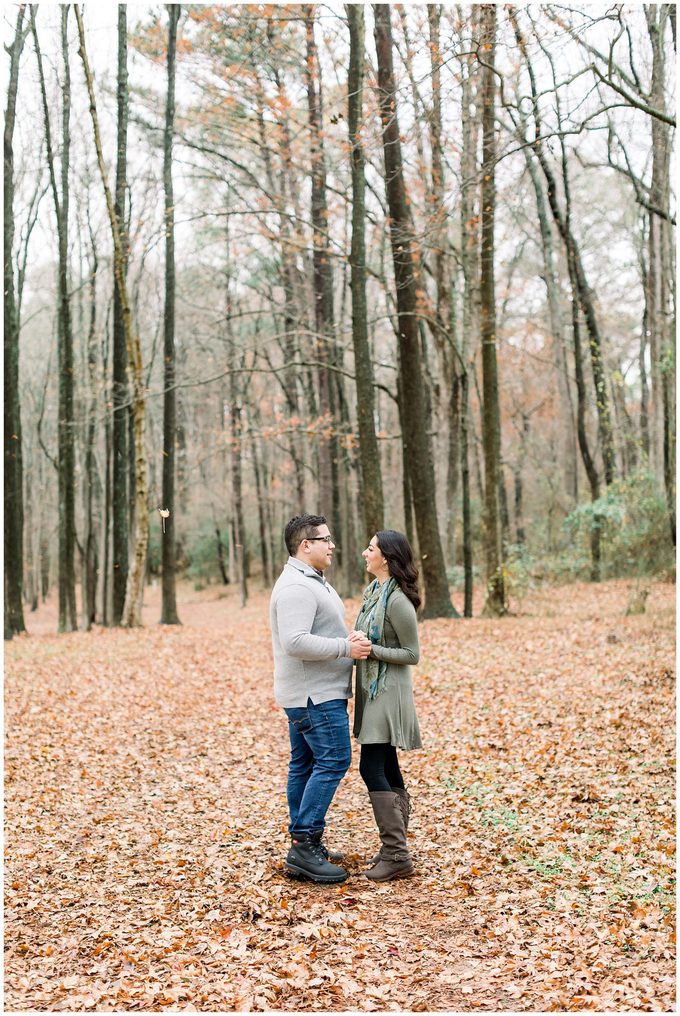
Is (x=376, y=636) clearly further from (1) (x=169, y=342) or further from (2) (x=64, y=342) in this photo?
(2) (x=64, y=342)

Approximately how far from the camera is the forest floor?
4.04 metres

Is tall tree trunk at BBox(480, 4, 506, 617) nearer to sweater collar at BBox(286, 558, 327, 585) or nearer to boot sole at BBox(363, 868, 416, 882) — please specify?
sweater collar at BBox(286, 558, 327, 585)

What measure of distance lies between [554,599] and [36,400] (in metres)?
23.0

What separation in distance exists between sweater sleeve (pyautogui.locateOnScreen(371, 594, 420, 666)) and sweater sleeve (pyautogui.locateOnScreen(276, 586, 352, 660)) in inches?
9.6

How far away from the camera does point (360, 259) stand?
1292 cm

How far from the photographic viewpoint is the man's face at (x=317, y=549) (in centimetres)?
511

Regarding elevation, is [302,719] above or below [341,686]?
below

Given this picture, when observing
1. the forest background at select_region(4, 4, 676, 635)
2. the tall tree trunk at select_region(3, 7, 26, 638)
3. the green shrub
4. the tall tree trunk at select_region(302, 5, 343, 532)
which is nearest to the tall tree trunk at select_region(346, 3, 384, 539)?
the forest background at select_region(4, 4, 676, 635)

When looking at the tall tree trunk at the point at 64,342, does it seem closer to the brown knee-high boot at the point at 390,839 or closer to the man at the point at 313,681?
the man at the point at 313,681

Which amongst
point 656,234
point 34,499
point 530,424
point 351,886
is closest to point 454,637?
point 351,886

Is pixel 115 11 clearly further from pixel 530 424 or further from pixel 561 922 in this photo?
pixel 530 424

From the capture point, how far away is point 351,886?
504 cm

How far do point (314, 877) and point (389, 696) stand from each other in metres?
1.12

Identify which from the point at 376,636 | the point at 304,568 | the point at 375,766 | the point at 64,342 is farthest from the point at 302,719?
the point at 64,342
